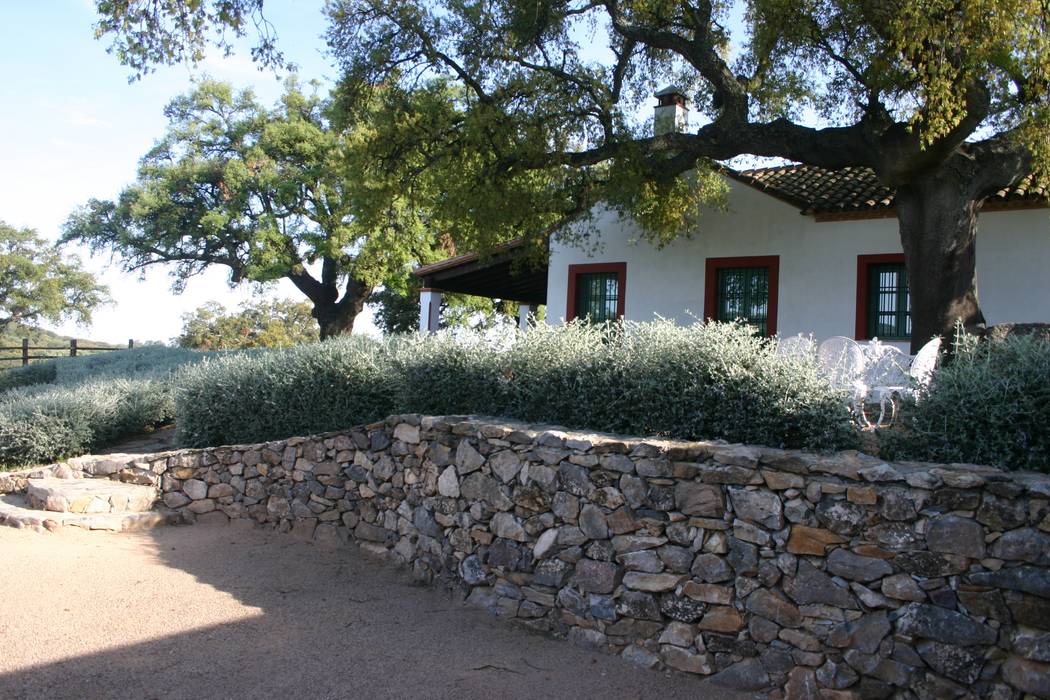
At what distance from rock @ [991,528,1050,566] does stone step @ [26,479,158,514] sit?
7.27m

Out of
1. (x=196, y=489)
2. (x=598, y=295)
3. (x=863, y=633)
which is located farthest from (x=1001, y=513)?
(x=598, y=295)

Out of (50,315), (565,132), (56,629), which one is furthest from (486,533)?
(50,315)

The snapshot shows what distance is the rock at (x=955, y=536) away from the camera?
12.1ft

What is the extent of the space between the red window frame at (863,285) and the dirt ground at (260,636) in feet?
28.0

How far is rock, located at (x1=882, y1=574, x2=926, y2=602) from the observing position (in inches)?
150

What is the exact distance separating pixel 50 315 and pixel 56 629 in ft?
110

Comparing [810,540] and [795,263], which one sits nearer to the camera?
[810,540]

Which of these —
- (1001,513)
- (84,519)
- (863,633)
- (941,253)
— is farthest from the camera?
(941,253)

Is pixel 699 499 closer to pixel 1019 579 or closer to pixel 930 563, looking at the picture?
pixel 930 563

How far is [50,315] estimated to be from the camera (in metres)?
33.9

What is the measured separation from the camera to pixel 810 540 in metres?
4.13

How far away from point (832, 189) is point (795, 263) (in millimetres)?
1456

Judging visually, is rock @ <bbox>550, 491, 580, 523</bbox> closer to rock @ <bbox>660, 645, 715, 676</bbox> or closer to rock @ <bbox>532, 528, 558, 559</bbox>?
rock @ <bbox>532, 528, 558, 559</bbox>

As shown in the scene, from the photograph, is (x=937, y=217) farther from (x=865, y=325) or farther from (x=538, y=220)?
(x=538, y=220)
